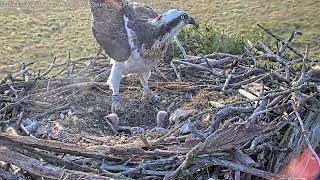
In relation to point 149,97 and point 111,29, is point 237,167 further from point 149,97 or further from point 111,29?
point 111,29

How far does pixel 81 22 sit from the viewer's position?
847 cm

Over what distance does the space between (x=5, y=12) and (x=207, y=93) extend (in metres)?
5.12

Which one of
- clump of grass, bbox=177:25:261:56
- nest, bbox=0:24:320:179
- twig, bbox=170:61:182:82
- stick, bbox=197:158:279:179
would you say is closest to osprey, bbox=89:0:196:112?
nest, bbox=0:24:320:179

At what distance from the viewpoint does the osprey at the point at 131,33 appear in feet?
14.0

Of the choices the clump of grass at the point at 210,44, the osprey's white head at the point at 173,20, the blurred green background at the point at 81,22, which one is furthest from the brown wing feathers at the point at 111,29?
the blurred green background at the point at 81,22

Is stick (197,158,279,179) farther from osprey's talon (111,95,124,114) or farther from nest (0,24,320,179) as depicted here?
osprey's talon (111,95,124,114)

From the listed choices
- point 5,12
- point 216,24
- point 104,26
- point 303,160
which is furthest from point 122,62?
point 5,12

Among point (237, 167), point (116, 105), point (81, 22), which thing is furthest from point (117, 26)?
point (81, 22)

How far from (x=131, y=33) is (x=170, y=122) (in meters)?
0.69

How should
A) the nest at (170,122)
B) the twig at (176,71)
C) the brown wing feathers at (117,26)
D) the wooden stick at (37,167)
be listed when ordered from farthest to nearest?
the twig at (176,71)
the brown wing feathers at (117,26)
the nest at (170,122)
the wooden stick at (37,167)

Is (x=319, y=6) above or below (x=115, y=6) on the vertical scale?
below

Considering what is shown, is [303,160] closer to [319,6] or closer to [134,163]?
[134,163]

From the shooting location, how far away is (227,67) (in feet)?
16.7

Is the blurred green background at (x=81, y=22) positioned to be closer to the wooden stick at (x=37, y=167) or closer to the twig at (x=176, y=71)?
the twig at (x=176, y=71)
